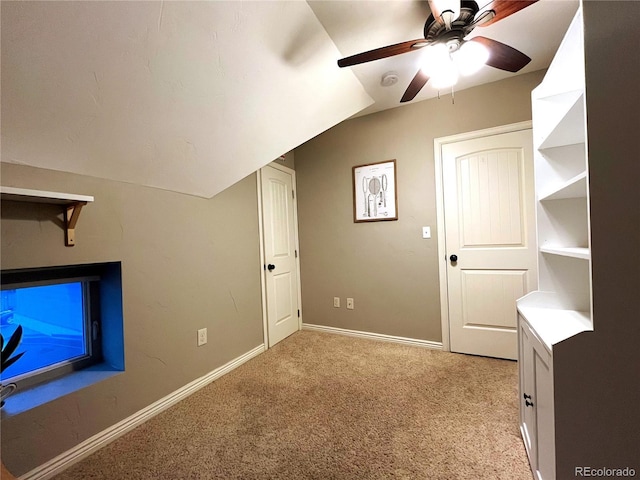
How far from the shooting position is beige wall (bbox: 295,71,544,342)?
2463mm

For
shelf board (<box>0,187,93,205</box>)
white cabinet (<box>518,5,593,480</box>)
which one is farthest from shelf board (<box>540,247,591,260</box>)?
shelf board (<box>0,187,93,205</box>)

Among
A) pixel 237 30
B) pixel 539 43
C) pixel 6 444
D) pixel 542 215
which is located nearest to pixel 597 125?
pixel 542 215

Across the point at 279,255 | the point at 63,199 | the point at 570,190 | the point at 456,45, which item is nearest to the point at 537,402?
the point at 570,190

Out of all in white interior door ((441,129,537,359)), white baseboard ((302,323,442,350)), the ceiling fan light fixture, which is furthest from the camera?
white baseboard ((302,323,442,350))

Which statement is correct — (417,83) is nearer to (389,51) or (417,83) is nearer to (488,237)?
(389,51)

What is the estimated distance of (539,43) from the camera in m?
1.88

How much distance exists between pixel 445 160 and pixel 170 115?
7.39 ft

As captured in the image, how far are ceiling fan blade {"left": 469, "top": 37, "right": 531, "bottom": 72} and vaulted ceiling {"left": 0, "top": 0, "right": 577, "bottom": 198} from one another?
42 centimetres

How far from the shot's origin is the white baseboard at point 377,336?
8.59 ft

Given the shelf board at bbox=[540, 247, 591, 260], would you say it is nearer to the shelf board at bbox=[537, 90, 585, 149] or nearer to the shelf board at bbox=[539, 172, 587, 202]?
the shelf board at bbox=[539, 172, 587, 202]

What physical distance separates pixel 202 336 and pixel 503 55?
2.59 metres

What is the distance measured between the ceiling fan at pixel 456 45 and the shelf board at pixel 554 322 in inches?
46.7

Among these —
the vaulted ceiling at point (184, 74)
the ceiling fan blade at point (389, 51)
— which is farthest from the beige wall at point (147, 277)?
the ceiling fan blade at point (389, 51)

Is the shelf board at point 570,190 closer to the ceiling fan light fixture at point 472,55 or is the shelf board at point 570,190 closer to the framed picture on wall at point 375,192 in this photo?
the ceiling fan light fixture at point 472,55
